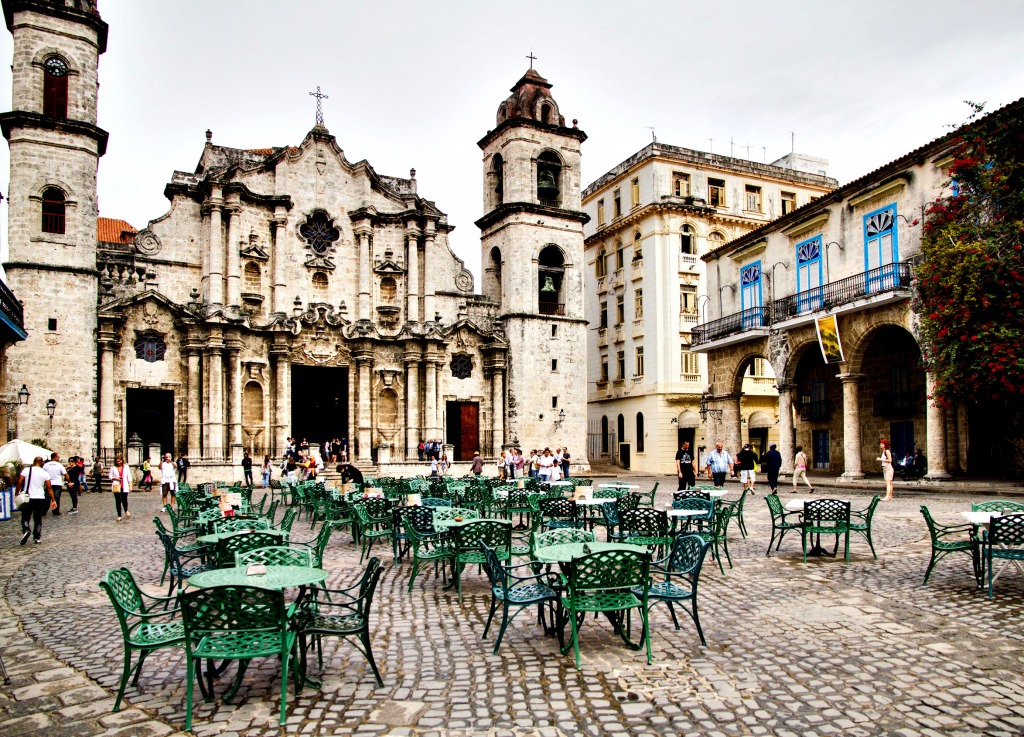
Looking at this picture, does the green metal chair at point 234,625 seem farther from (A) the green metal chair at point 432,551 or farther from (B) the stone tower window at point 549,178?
(B) the stone tower window at point 549,178

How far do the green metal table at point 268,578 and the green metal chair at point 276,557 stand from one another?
145 millimetres

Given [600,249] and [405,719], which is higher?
[600,249]

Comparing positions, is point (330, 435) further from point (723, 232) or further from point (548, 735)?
point (548, 735)

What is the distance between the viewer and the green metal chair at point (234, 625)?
5.04 metres

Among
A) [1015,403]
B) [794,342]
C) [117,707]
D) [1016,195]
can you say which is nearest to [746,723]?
[117,707]

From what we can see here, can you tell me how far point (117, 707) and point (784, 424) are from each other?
83.3ft

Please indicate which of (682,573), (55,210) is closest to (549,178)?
(55,210)

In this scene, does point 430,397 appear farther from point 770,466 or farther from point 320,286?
point 770,466

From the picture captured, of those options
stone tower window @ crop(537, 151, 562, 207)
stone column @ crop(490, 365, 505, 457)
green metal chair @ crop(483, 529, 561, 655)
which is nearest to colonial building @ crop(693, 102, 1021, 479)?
stone tower window @ crop(537, 151, 562, 207)

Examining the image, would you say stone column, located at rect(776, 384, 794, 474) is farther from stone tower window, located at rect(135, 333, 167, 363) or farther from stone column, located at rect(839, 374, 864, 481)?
stone tower window, located at rect(135, 333, 167, 363)

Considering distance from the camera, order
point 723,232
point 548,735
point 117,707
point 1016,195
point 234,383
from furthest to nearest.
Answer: point 723,232
point 234,383
point 1016,195
point 117,707
point 548,735

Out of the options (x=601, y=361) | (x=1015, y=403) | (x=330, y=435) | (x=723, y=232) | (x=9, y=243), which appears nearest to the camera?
(x=1015, y=403)

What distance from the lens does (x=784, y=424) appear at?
2733 centimetres

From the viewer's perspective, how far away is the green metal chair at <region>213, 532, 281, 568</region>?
305 inches
